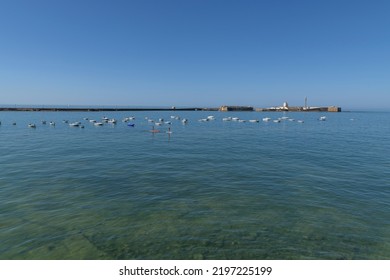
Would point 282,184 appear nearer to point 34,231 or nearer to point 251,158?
point 251,158

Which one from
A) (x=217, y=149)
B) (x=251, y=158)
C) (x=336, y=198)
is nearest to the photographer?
(x=336, y=198)

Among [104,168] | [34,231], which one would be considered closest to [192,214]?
[34,231]

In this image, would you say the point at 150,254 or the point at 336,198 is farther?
the point at 336,198

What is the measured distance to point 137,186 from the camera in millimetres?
22688

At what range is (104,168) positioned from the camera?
2930 centimetres

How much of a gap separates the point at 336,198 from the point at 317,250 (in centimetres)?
948

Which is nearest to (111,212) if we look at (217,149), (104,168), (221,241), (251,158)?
(221,241)

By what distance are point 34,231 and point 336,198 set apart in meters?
23.8

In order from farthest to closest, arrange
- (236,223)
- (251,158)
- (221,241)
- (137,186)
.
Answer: (251,158)
(137,186)
(236,223)
(221,241)

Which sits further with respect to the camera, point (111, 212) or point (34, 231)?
point (111, 212)
